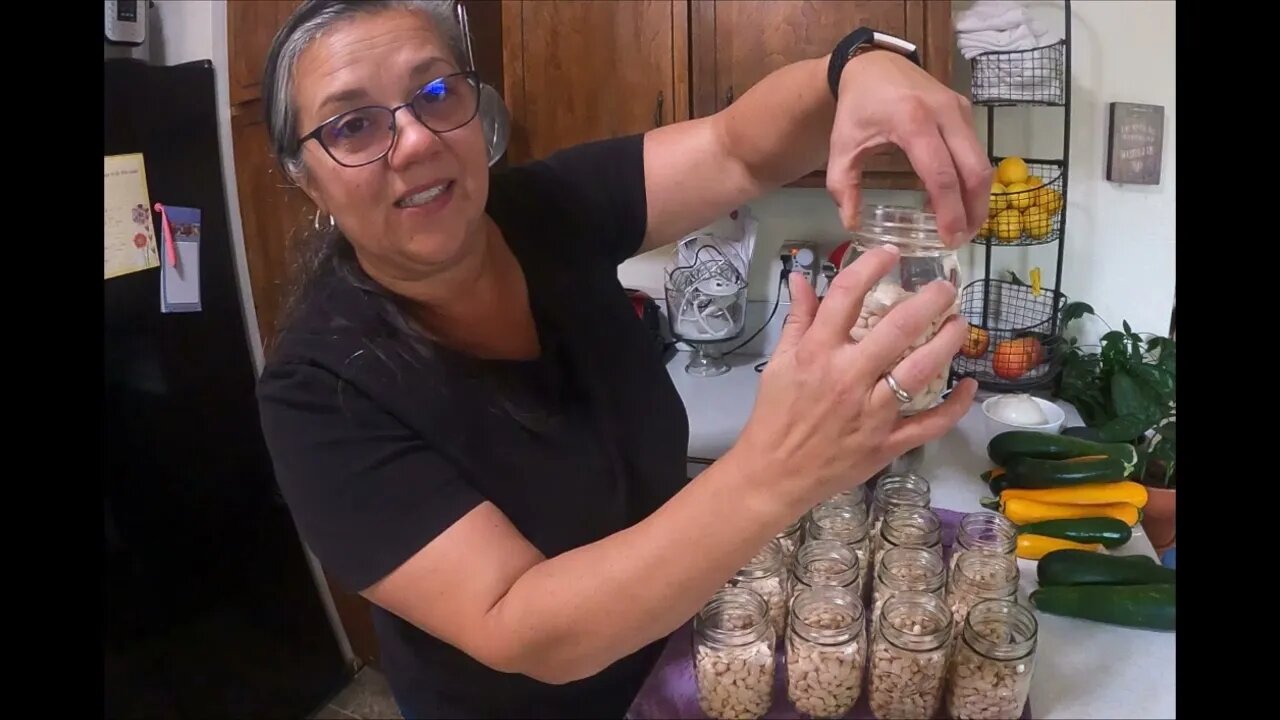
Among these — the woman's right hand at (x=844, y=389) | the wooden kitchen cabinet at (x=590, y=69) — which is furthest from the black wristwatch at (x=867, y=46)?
the wooden kitchen cabinet at (x=590, y=69)

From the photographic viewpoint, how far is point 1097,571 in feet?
3.27

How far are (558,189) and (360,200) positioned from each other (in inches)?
11.7

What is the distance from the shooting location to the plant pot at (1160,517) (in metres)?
1.30

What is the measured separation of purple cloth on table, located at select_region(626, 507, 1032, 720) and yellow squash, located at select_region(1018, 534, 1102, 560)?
0.32 metres

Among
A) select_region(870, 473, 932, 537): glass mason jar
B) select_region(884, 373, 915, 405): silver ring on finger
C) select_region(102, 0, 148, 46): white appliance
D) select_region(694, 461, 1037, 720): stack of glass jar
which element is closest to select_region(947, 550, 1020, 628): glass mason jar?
select_region(694, 461, 1037, 720): stack of glass jar

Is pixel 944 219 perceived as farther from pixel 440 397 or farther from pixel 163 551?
pixel 163 551

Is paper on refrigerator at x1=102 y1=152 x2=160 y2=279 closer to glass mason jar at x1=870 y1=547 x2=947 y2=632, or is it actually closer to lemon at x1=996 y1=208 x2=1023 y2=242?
glass mason jar at x1=870 y1=547 x2=947 y2=632

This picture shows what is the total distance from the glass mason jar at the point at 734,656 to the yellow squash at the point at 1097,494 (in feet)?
1.95

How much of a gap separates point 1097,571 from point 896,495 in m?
0.25

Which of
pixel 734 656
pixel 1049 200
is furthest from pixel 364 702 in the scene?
pixel 1049 200

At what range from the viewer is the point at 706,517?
1.86ft

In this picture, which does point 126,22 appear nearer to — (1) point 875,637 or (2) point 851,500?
(2) point 851,500

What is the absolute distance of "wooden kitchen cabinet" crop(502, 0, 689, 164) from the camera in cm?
166
